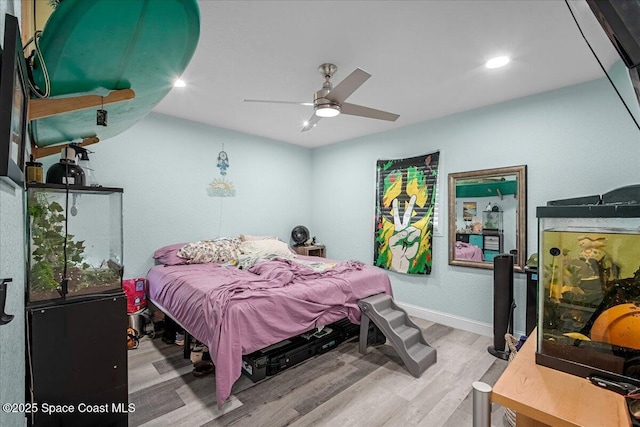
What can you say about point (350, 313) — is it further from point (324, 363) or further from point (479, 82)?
point (479, 82)

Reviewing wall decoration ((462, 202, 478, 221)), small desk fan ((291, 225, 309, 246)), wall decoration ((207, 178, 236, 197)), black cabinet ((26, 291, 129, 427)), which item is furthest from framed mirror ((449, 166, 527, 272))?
black cabinet ((26, 291, 129, 427))

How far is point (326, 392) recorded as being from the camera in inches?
85.6

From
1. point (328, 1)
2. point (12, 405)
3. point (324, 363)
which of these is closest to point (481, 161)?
point (328, 1)

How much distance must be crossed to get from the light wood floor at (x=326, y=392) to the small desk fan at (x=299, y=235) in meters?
2.30

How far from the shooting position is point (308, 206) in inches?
210

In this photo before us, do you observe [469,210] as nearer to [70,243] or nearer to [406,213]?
[406,213]

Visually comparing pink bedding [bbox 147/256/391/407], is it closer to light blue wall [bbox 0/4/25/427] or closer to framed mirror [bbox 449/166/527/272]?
light blue wall [bbox 0/4/25/427]

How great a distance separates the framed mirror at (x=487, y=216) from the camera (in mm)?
Result: 3014

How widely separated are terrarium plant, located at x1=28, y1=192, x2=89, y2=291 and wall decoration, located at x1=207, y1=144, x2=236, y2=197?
264cm

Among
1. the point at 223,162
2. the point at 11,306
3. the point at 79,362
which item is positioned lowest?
the point at 79,362

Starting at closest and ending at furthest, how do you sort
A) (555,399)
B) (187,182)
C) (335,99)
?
(555,399) → (335,99) → (187,182)

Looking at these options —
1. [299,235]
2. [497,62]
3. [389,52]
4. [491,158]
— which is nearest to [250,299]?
[389,52]

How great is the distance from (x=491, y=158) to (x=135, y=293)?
421cm

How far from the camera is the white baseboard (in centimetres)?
323
